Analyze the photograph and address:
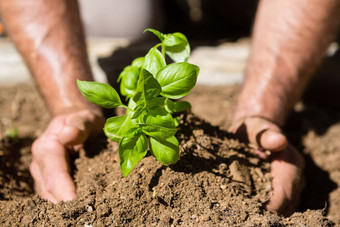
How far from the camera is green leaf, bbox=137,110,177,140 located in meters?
1.17

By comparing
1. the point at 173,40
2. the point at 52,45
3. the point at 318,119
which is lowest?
the point at 318,119

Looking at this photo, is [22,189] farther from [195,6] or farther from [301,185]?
[195,6]

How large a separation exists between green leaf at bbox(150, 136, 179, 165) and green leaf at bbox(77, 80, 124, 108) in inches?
8.5

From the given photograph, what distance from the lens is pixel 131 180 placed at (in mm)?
1359

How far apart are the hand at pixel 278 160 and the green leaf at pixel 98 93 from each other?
2.64ft

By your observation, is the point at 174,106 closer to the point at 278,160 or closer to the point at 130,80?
the point at 130,80

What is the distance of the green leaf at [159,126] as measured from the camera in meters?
1.17

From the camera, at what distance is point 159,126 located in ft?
3.80

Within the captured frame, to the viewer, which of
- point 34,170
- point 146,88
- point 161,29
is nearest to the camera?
point 146,88

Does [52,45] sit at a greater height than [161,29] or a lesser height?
greater

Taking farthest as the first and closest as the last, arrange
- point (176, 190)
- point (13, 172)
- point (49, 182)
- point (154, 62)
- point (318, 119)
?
point (318, 119) < point (13, 172) < point (49, 182) < point (176, 190) < point (154, 62)

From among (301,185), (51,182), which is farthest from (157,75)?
(301,185)

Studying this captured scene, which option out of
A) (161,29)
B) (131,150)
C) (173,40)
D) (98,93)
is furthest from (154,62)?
(161,29)

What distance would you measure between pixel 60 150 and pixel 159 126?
72cm
